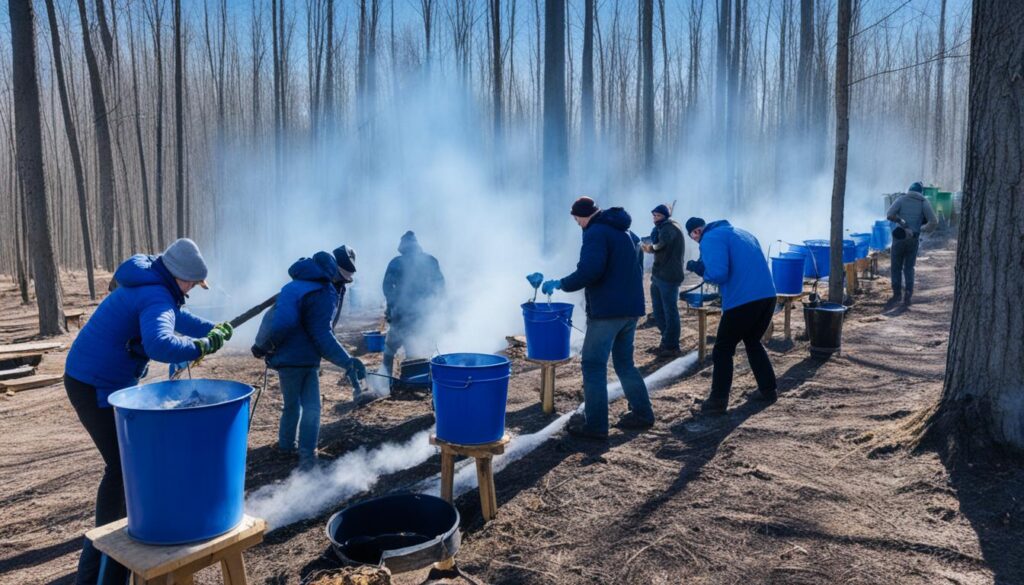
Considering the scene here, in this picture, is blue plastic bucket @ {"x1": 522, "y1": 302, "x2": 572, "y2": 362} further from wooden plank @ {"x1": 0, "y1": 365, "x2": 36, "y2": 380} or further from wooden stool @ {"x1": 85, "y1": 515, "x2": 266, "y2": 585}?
wooden plank @ {"x1": 0, "y1": 365, "x2": 36, "y2": 380}

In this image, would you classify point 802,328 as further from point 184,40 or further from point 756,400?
point 184,40

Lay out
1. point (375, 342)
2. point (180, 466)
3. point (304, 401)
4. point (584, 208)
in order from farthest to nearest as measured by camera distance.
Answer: point (375, 342), point (584, 208), point (304, 401), point (180, 466)

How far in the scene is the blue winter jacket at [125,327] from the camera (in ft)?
9.41

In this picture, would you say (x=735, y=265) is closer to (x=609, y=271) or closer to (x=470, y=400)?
(x=609, y=271)

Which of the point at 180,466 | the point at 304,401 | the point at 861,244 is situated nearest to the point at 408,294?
the point at 304,401

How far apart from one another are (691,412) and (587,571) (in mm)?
2760

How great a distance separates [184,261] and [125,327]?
1.24 ft

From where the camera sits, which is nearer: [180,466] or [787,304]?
[180,466]

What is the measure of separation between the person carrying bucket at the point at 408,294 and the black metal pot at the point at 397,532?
13.0 feet

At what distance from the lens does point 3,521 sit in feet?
13.8

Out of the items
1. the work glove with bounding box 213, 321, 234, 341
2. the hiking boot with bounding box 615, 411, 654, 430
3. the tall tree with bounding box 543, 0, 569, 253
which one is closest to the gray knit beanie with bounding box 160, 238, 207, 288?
the work glove with bounding box 213, 321, 234, 341

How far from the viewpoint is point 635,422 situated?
5.40 m

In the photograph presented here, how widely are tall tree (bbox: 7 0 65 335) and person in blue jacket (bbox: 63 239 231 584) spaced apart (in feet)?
28.6

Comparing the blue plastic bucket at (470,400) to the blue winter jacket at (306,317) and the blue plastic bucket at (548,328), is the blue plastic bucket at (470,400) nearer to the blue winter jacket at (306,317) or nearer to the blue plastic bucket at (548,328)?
the blue winter jacket at (306,317)
